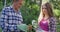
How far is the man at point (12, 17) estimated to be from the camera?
8.43 feet

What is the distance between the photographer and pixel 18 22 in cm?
257

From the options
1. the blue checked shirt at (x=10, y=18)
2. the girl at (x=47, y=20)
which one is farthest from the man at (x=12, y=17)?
the girl at (x=47, y=20)

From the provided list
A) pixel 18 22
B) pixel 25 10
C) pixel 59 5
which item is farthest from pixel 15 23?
pixel 59 5

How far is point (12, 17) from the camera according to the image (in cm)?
257

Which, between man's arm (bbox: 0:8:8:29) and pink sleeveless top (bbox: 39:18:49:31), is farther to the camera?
man's arm (bbox: 0:8:8:29)

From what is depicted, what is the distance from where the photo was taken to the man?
257 centimetres

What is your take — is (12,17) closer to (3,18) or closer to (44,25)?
(3,18)

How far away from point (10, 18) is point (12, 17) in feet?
0.09

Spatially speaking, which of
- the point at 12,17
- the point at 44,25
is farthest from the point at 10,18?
the point at 44,25

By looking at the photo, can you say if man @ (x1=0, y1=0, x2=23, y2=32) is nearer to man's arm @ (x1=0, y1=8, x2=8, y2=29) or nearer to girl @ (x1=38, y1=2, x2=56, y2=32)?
man's arm @ (x1=0, y1=8, x2=8, y2=29)

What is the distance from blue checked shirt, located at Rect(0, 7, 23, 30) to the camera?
257 cm

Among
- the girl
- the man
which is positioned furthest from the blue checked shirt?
the girl

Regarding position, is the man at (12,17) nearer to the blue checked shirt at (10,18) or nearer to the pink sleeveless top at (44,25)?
the blue checked shirt at (10,18)

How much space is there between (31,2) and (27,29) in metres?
0.87
